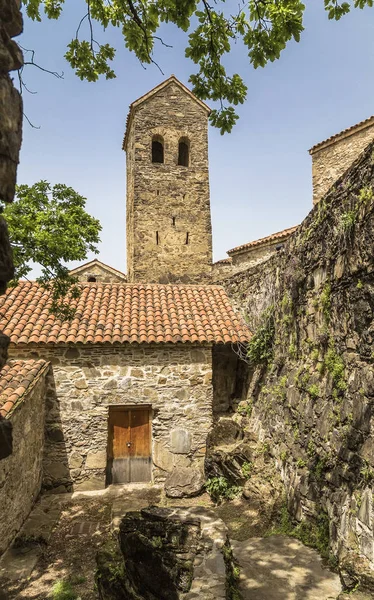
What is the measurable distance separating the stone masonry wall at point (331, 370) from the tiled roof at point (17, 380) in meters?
4.77

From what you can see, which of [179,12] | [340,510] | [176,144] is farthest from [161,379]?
[176,144]

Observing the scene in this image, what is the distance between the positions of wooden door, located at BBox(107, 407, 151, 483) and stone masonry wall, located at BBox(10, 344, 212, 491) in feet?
0.85

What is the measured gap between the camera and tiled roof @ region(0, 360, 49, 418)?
6966 mm

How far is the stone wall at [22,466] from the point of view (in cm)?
652

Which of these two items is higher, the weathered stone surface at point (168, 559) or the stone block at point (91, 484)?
the weathered stone surface at point (168, 559)

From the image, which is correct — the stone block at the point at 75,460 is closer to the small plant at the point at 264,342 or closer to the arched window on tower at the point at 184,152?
the small plant at the point at 264,342

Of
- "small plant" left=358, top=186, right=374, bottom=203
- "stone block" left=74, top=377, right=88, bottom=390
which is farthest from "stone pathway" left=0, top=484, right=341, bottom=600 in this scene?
"small plant" left=358, top=186, right=374, bottom=203

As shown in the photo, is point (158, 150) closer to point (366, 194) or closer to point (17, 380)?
point (17, 380)

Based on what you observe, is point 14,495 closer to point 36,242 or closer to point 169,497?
point 169,497

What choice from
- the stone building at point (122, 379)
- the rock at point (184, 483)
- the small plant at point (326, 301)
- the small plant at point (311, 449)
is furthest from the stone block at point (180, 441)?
the small plant at point (326, 301)

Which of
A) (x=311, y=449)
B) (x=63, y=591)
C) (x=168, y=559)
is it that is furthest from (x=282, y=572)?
(x=63, y=591)

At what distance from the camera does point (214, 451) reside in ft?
29.3

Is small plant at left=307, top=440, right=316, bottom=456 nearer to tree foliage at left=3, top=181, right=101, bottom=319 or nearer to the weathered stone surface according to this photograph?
the weathered stone surface

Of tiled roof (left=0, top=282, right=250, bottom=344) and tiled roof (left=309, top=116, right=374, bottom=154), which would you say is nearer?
tiled roof (left=0, top=282, right=250, bottom=344)
